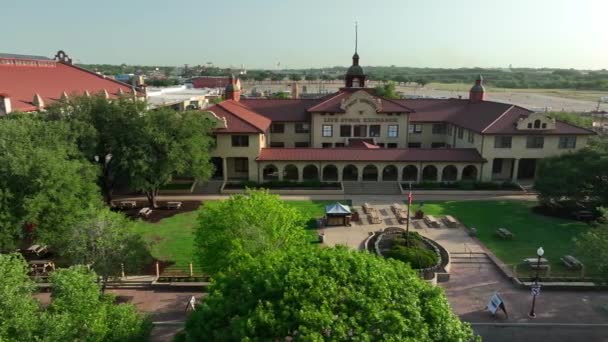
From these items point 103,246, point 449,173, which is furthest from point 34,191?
point 449,173

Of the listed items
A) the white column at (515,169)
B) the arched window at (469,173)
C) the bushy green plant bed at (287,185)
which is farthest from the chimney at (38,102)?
the white column at (515,169)

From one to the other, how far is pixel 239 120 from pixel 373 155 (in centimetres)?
1465

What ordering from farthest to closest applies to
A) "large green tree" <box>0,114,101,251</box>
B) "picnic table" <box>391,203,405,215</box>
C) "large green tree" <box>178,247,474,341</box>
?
1. "picnic table" <box>391,203,405,215</box>
2. "large green tree" <box>0,114,101,251</box>
3. "large green tree" <box>178,247,474,341</box>

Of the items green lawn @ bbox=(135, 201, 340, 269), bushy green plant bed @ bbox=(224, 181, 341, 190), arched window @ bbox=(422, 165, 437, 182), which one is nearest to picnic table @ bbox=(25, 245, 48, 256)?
green lawn @ bbox=(135, 201, 340, 269)

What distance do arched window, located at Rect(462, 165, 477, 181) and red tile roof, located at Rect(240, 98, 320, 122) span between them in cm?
1938

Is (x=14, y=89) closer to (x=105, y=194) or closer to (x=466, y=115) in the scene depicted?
(x=105, y=194)

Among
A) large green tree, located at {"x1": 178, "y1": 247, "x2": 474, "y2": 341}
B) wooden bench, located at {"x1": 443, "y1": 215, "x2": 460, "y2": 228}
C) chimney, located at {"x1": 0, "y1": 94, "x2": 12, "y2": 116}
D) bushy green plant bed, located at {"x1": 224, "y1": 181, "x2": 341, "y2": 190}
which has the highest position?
chimney, located at {"x1": 0, "y1": 94, "x2": 12, "y2": 116}

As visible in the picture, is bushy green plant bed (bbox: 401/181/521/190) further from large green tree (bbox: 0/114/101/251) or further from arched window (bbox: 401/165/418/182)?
large green tree (bbox: 0/114/101/251)

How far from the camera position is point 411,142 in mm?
56844

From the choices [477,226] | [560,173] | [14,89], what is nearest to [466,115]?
[560,173]

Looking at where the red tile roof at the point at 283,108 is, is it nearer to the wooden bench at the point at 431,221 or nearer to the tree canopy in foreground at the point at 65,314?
the wooden bench at the point at 431,221

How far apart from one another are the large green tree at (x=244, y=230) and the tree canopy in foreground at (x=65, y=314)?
5409 millimetres

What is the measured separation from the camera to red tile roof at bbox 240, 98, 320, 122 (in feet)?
184

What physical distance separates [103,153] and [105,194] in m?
4.57
